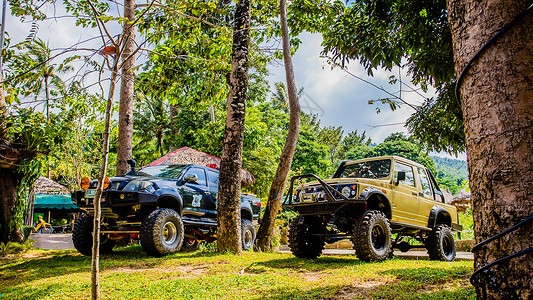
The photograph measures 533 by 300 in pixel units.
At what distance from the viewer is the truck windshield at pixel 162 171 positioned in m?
8.91

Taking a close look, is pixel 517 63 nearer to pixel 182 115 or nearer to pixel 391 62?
pixel 391 62

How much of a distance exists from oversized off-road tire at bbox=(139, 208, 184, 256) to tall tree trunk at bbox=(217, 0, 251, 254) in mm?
879

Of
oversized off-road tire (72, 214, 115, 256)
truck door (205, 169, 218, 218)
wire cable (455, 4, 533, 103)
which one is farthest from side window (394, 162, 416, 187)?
oversized off-road tire (72, 214, 115, 256)

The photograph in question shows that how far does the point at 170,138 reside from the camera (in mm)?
27500

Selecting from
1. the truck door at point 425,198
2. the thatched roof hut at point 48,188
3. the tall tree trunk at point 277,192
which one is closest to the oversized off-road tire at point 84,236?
the tall tree trunk at point 277,192

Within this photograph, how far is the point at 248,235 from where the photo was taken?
10195 mm

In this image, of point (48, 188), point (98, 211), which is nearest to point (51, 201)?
point (48, 188)

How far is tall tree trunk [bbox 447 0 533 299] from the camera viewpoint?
1982 millimetres

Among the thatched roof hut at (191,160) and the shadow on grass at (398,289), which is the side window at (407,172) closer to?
the shadow on grass at (398,289)

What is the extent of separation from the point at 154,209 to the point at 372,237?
4.53 metres

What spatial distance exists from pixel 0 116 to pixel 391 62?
9089 millimetres

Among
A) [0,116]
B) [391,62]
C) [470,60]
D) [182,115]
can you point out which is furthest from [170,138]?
[470,60]

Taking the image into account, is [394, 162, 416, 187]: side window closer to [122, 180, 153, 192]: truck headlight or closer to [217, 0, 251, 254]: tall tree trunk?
[217, 0, 251, 254]: tall tree trunk

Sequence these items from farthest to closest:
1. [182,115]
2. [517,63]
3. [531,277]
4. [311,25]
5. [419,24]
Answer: [182,115], [311,25], [419,24], [517,63], [531,277]
